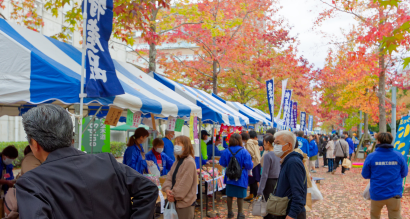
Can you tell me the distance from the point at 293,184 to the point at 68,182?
2.71 m

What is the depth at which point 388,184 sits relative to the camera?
5051mm

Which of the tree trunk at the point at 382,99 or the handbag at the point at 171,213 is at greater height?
the tree trunk at the point at 382,99

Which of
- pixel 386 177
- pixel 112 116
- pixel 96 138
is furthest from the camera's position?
pixel 96 138

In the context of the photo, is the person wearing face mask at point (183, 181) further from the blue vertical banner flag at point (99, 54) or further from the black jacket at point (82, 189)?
the black jacket at point (82, 189)

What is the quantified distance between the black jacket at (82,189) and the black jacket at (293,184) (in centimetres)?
228

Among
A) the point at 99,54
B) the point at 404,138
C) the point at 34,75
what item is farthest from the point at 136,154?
the point at 404,138

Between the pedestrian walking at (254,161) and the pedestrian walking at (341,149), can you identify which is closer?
the pedestrian walking at (254,161)

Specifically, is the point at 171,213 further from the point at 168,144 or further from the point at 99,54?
the point at 168,144

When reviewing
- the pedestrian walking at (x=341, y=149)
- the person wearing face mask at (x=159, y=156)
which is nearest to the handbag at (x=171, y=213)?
the person wearing face mask at (x=159, y=156)

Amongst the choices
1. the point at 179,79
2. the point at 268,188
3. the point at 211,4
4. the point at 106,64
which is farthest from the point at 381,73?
the point at 106,64

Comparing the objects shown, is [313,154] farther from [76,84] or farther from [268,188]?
[76,84]

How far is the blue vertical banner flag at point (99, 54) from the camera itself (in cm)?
378

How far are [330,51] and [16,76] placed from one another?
2473 centimetres

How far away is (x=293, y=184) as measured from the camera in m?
3.51
